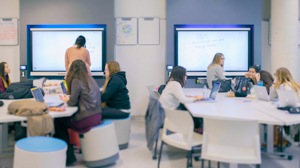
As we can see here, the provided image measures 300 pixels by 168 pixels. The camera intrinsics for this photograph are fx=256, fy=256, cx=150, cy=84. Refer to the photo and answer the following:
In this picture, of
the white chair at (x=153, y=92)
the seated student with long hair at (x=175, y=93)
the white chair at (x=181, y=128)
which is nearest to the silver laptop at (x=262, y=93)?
the seated student with long hair at (x=175, y=93)

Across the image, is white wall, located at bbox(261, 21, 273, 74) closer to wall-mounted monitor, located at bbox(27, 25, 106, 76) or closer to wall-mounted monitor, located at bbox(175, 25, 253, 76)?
wall-mounted monitor, located at bbox(175, 25, 253, 76)

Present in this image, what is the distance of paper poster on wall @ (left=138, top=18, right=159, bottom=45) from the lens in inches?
233

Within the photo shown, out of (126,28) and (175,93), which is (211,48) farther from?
(175,93)

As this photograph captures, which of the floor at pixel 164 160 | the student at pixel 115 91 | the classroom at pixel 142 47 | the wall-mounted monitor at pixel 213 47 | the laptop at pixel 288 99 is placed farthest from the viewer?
the wall-mounted monitor at pixel 213 47

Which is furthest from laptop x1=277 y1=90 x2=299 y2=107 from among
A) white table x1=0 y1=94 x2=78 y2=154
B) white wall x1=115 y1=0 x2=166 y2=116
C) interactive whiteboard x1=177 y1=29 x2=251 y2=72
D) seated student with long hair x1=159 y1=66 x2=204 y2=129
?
white wall x1=115 y1=0 x2=166 y2=116

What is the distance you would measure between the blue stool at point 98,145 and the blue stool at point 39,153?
48cm

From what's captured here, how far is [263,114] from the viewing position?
2521mm

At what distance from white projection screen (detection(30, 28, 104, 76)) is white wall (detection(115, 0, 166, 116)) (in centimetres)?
50

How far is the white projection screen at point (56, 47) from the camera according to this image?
224 inches

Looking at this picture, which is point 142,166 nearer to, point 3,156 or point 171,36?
point 3,156

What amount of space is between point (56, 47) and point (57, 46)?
3 cm

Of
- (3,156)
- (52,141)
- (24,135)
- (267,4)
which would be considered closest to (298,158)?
(52,141)

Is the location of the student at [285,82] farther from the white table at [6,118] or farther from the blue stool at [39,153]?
the blue stool at [39,153]

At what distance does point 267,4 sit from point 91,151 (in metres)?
5.81
